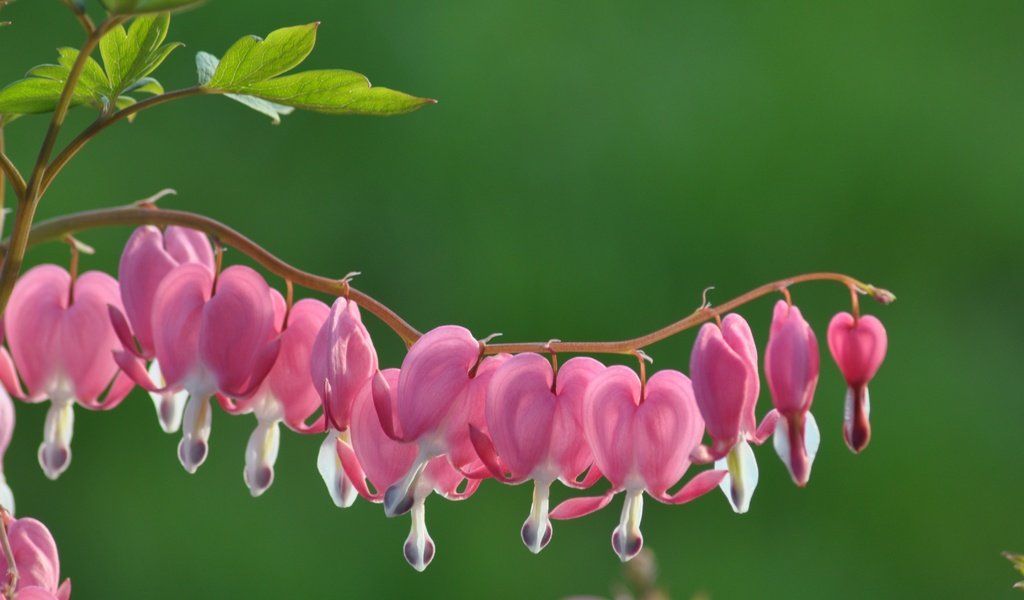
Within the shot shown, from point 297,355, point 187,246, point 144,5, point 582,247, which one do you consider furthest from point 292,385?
point 582,247

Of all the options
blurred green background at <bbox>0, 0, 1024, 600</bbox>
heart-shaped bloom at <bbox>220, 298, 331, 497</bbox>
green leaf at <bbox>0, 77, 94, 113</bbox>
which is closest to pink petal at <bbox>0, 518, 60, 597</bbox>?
heart-shaped bloom at <bbox>220, 298, 331, 497</bbox>

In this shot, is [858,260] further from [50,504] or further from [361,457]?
[361,457]

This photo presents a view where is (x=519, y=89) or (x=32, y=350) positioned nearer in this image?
(x=32, y=350)

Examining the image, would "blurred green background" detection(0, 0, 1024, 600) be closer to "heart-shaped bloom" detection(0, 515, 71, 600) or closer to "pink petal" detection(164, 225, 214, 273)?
"pink petal" detection(164, 225, 214, 273)

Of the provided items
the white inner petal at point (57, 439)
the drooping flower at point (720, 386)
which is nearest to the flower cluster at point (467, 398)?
the drooping flower at point (720, 386)

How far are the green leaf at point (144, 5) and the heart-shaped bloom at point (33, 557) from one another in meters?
0.26

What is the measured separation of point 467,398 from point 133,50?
234 millimetres

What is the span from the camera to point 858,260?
309 cm

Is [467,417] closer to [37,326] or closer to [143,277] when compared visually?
[143,277]

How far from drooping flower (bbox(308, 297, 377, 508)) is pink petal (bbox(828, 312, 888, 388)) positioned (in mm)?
213

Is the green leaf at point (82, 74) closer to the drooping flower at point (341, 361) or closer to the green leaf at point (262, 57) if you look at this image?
the green leaf at point (262, 57)

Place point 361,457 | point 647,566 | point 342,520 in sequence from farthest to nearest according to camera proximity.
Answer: point 342,520 < point 647,566 < point 361,457

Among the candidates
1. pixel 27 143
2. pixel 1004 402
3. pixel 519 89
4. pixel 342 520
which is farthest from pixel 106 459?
pixel 1004 402

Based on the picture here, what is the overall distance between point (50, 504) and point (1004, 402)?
8.21ft
